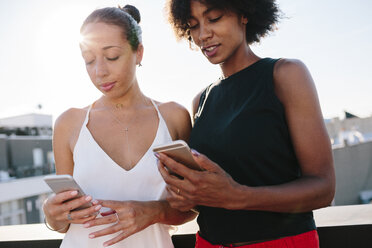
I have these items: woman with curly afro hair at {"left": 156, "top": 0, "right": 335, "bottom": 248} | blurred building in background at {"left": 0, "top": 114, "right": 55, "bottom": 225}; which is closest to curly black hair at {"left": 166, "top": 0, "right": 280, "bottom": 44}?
woman with curly afro hair at {"left": 156, "top": 0, "right": 335, "bottom": 248}

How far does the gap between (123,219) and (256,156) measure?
651 millimetres

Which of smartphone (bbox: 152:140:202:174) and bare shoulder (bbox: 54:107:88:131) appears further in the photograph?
bare shoulder (bbox: 54:107:88:131)

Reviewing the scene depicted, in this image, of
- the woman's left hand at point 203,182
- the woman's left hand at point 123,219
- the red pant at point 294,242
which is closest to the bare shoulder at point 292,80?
the woman's left hand at point 203,182

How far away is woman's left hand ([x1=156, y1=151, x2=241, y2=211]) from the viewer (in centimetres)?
116

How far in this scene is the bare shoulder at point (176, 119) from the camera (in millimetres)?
1957

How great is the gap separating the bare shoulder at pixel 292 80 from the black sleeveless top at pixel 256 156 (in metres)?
0.03

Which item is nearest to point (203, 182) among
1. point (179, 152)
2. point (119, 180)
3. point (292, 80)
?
point (179, 152)

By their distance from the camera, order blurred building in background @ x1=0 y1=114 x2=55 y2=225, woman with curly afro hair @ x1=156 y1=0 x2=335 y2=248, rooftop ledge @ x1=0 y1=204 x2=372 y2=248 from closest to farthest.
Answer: woman with curly afro hair @ x1=156 y1=0 x2=335 y2=248
rooftop ledge @ x1=0 y1=204 x2=372 y2=248
blurred building in background @ x1=0 y1=114 x2=55 y2=225

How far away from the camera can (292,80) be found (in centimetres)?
138

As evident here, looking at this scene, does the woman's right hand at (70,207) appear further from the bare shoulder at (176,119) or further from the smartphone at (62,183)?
the bare shoulder at (176,119)

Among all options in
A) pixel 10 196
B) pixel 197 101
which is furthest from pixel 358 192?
pixel 197 101

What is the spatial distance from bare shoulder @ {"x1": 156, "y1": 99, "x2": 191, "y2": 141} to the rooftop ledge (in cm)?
59

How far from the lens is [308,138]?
1.34 metres

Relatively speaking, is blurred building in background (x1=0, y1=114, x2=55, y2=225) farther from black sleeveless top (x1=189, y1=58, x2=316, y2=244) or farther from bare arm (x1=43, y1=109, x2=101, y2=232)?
black sleeveless top (x1=189, y1=58, x2=316, y2=244)
